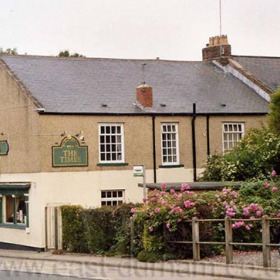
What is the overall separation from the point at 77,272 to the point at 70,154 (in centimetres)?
1084

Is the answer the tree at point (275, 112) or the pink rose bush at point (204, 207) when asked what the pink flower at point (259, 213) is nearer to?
the pink rose bush at point (204, 207)

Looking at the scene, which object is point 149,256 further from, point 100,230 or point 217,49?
point 217,49

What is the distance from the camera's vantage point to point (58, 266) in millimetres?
26281

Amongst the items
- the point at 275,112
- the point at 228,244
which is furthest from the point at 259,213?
the point at 275,112

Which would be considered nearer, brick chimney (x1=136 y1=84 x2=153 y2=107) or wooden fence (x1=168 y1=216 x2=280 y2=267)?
wooden fence (x1=168 y1=216 x2=280 y2=267)

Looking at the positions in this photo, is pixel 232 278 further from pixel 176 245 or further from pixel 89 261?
pixel 89 261

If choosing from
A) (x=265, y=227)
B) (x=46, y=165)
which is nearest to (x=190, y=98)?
(x=46, y=165)

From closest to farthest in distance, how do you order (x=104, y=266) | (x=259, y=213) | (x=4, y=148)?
(x=259, y=213)
(x=104, y=266)
(x=4, y=148)

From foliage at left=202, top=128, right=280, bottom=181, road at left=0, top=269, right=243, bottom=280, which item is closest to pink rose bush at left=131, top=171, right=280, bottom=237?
road at left=0, top=269, right=243, bottom=280

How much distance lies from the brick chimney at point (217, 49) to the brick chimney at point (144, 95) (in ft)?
27.5

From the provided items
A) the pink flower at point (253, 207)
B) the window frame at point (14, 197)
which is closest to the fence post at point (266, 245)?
the pink flower at point (253, 207)

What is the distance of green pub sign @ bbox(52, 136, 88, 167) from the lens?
109ft

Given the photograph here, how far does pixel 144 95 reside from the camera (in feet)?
118

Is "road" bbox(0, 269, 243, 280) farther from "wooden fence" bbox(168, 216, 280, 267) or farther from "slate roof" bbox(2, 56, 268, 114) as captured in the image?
"slate roof" bbox(2, 56, 268, 114)
